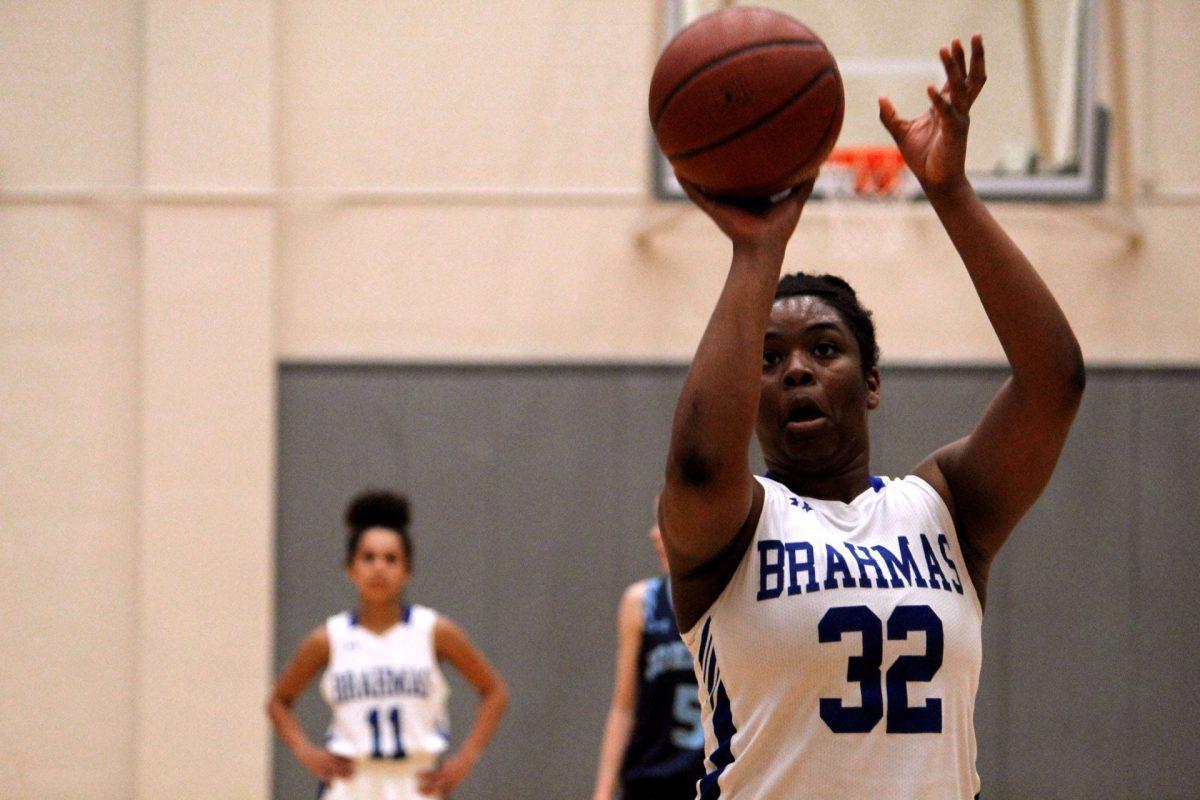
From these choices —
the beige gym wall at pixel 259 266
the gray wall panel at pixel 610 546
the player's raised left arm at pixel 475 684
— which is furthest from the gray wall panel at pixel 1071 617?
the player's raised left arm at pixel 475 684

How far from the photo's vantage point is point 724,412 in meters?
1.99

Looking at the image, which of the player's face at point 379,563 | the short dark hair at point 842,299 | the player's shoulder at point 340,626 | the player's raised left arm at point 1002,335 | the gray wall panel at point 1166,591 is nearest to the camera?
the player's raised left arm at point 1002,335

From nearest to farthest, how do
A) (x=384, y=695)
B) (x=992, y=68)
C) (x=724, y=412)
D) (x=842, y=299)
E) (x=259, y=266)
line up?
1. (x=724, y=412)
2. (x=842, y=299)
3. (x=384, y=695)
4. (x=992, y=68)
5. (x=259, y=266)

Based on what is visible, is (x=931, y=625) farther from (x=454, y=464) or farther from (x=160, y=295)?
(x=160, y=295)

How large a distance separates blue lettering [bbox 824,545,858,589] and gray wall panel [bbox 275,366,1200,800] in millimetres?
5932

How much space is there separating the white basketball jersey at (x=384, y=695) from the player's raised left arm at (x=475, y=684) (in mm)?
73

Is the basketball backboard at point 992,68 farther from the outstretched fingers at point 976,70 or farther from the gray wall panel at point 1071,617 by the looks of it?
the outstretched fingers at point 976,70

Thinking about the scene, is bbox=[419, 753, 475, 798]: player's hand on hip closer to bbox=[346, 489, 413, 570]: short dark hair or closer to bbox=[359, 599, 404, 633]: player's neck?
bbox=[359, 599, 404, 633]: player's neck

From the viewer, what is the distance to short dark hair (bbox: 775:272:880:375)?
7.76 feet

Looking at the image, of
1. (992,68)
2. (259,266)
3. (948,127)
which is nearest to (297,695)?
(259,266)

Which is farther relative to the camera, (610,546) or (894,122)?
(610,546)

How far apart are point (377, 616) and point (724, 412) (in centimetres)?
404

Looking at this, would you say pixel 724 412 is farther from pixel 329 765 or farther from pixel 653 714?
pixel 329 765

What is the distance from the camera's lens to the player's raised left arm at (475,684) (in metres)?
5.55
